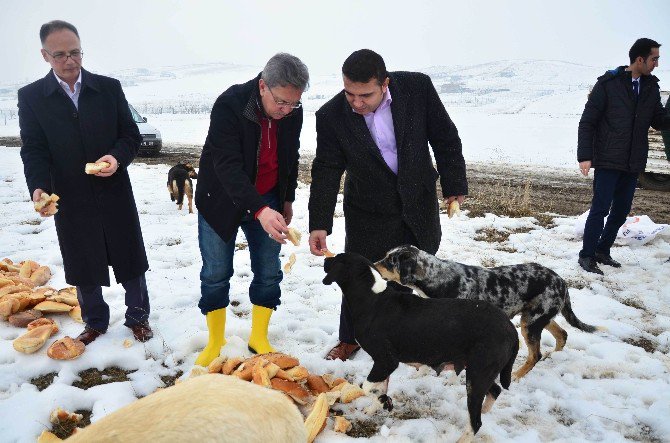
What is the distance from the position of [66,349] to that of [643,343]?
17.4 ft

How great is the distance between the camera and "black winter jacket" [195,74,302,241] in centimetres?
315

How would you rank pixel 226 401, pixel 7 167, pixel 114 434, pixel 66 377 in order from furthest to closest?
pixel 7 167
pixel 66 377
pixel 226 401
pixel 114 434

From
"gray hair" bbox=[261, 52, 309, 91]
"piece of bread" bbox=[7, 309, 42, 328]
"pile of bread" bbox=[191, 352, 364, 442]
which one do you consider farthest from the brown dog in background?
"gray hair" bbox=[261, 52, 309, 91]

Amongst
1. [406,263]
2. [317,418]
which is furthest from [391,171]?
[317,418]

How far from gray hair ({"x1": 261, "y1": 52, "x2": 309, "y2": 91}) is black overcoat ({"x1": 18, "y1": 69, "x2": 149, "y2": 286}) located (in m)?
1.69

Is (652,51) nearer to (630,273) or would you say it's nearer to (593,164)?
(593,164)

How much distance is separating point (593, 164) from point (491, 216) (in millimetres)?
2548

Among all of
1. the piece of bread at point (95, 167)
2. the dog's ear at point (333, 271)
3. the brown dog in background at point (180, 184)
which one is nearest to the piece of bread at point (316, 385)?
the dog's ear at point (333, 271)

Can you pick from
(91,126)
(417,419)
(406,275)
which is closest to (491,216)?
(406,275)

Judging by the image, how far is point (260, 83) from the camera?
10.2 ft

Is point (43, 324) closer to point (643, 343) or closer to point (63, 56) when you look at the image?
point (63, 56)

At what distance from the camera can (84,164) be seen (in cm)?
371

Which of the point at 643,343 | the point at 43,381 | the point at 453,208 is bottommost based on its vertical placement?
the point at 643,343

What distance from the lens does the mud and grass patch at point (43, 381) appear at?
343 centimetres
